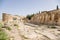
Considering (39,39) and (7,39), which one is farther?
(39,39)

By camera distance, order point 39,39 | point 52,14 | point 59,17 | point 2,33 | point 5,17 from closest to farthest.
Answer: point 2,33 → point 39,39 → point 59,17 → point 52,14 → point 5,17

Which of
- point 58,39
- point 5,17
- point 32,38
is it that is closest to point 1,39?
point 32,38

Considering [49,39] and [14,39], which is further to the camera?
[49,39]

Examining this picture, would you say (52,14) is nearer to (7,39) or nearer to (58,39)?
(58,39)

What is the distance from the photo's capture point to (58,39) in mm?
7883

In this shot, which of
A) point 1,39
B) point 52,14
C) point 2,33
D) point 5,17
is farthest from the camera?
point 5,17

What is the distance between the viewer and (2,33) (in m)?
6.91

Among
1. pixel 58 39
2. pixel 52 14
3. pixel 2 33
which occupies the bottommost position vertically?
pixel 58 39

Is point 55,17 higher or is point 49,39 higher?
point 55,17

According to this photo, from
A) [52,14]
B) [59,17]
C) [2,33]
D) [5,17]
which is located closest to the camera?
[2,33]

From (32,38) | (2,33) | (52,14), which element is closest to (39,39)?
(32,38)

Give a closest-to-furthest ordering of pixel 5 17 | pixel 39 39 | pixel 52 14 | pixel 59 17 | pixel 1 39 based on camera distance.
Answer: pixel 1 39, pixel 39 39, pixel 59 17, pixel 52 14, pixel 5 17

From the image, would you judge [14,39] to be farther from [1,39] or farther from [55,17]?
[55,17]

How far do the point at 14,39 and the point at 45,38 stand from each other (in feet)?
7.38
